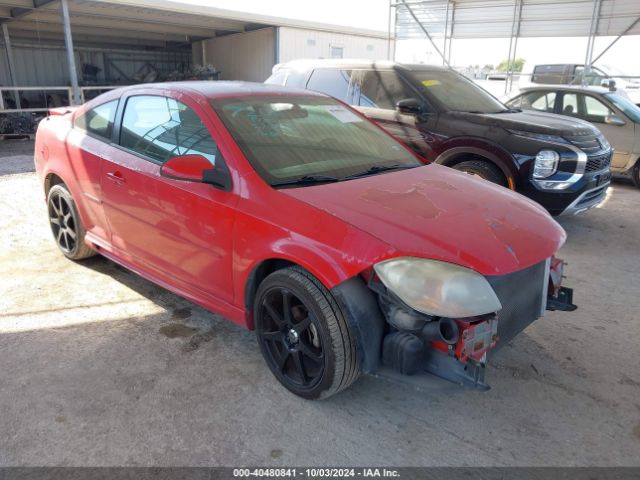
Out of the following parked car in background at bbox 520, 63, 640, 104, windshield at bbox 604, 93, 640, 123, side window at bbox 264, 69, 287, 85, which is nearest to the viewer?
side window at bbox 264, 69, 287, 85

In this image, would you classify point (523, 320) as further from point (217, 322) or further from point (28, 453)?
point (28, 453)

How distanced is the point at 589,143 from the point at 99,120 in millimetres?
4882

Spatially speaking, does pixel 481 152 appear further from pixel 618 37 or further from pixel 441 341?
pixel 618 37

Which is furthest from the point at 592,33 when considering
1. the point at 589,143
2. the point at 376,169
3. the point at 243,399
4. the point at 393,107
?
the point at 243,399

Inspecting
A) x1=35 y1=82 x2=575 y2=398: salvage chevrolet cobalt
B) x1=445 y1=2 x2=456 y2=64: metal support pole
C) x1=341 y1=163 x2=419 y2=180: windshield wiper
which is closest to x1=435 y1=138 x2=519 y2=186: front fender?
x1=35 y1=82 x2=575 y2=398: salvage chevrolet cobalt

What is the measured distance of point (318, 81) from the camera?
6.71 m

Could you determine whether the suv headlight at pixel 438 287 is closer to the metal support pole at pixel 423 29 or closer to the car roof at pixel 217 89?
the car roof at pixel 217 89

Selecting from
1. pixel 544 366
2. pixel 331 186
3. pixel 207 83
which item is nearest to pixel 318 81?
pixel 207 83

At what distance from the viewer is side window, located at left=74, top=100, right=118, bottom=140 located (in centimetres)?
376

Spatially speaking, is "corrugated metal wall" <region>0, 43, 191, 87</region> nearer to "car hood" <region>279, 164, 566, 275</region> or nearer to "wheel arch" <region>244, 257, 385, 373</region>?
"car hood" <region>279, 164, 566, 275</region>

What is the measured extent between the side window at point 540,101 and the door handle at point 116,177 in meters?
7.45

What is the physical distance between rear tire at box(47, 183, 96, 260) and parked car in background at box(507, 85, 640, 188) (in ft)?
25.0

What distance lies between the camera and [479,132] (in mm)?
5336

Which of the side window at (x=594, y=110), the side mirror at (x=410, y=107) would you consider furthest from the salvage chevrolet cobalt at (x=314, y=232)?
the side window at (x=594, y=110)
